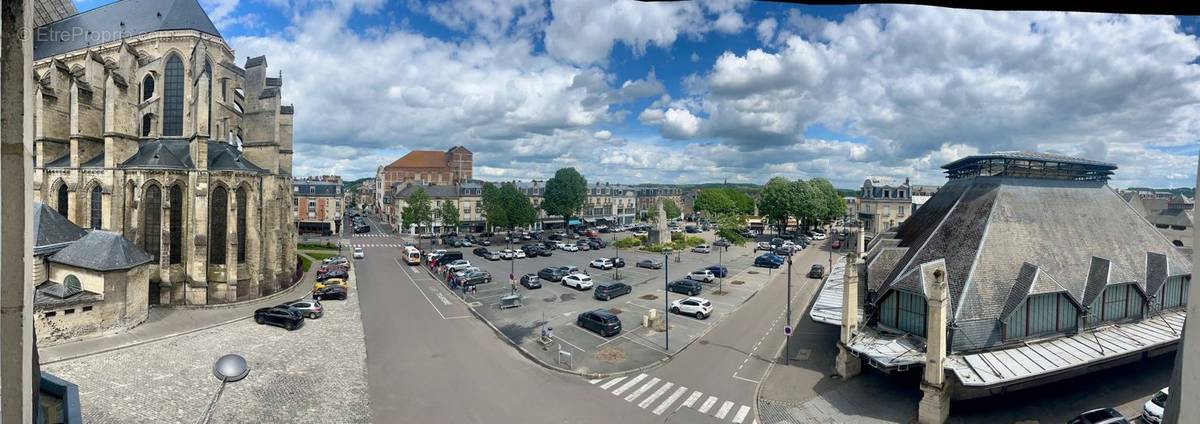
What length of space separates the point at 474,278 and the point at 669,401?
897 inches

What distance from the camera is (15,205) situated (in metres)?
2.22

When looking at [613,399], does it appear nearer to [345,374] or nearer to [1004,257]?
[345,374]

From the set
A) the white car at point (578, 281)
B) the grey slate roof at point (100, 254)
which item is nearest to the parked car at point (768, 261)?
the white car at point (578, 281)

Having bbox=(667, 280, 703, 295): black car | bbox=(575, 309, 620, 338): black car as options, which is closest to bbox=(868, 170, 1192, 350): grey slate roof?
bbox=(575, 309, 620, 338): black car

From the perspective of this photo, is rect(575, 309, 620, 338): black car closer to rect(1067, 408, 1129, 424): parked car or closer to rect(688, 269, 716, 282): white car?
rect(688, 269, 716, 282): white car

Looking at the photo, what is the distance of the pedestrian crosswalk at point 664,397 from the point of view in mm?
16855

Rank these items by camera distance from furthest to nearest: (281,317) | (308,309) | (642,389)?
(308,309)
(281,317)
(642,389)

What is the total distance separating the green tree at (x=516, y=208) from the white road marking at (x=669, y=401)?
52.8 m

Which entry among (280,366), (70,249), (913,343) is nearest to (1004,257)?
(913,343)

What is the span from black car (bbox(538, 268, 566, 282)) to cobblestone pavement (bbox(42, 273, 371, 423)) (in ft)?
55.6

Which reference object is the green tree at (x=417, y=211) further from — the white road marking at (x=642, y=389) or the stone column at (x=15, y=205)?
the stone column at (x=15, y=205)

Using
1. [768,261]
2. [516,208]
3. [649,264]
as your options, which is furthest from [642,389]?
[516,208]

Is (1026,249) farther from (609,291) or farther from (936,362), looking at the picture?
(609,291)

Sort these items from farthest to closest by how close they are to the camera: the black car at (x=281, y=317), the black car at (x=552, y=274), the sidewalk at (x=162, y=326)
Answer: the black car at (x=552, y=274) < the black car at (x=281, y=317) < the sidewalk at (x=162, y=326)
